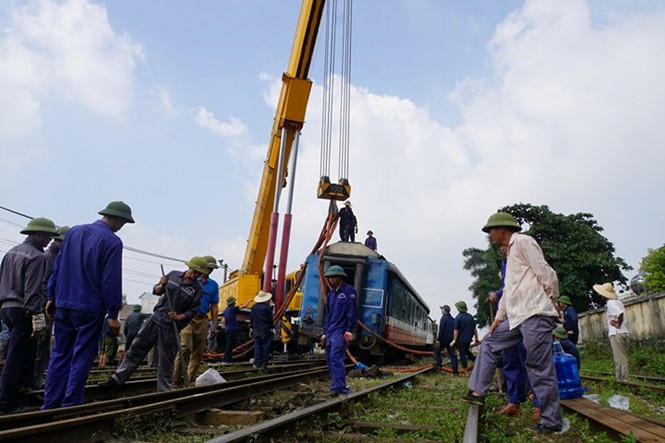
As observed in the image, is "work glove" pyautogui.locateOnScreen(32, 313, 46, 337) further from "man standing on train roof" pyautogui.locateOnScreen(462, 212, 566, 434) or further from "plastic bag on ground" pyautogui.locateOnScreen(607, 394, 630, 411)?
"plastic bag on ground" pyautogui.locateOnScreen(607, 394, 630, 411)

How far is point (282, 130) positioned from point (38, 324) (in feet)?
33.9

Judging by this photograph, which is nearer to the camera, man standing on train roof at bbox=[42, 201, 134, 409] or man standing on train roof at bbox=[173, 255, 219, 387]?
man standing on train roof at bbox=[42, 201, 134, 409]

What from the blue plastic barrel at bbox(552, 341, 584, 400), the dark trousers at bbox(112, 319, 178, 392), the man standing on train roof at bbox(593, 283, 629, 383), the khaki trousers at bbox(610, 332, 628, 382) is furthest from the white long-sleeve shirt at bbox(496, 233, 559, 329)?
the khaki trousers at bbox(610, 332, 628, 382)

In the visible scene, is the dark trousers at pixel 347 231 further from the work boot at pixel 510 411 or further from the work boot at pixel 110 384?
the work boot at pixel 510 411

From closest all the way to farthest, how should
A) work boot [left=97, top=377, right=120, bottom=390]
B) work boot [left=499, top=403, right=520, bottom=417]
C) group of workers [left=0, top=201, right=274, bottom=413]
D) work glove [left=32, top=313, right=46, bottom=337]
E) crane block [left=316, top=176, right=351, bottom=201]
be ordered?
group of workers [left=0, top=201, right=274, bottom=413], work glove [left=32, top=313, right=46, bottom=337], work boot [left=499, top=403, right=520, bottom=417], work boot [left=97, top=377, right=120, bottom=390], crane block [left=316, top=176, right=351, bottom=201]

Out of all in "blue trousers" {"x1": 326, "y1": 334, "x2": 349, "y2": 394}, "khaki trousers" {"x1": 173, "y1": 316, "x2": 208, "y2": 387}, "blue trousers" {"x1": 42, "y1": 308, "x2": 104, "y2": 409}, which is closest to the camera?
"blue trousers" {"x1": 42, "y1": 308, "x2": 104, "y2": 409}

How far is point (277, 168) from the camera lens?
14.8 meters

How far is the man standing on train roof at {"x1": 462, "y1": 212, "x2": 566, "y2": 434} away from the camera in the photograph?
411cm

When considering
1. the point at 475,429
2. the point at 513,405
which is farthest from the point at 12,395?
the point at 513,405

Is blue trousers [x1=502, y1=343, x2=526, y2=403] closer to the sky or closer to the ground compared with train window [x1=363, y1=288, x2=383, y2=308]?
closer to the ground

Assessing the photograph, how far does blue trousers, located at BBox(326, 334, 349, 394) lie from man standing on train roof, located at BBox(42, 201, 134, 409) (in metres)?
2.47

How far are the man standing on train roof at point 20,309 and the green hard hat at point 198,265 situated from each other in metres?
1.57

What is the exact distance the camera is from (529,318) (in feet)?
14.0

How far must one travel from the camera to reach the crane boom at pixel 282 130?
13617 mm
